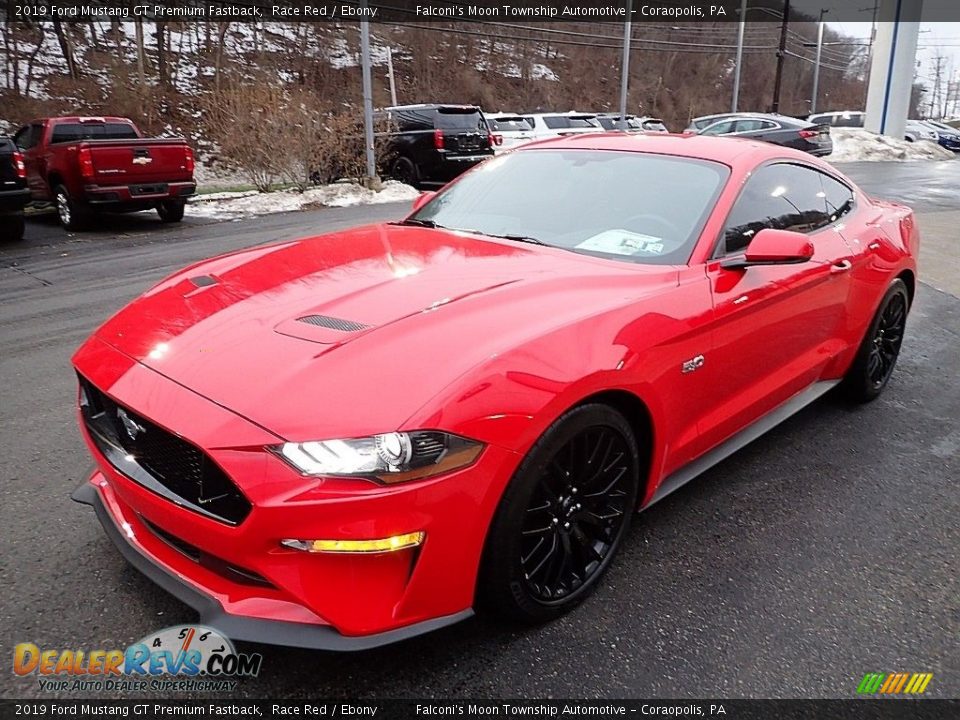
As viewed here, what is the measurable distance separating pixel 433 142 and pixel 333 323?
14717 millimetres

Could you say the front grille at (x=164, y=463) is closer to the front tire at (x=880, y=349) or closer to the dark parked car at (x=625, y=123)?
the front tire at (x=880, y=349)

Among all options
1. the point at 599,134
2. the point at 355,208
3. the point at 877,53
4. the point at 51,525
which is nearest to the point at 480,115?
the point at 355,208

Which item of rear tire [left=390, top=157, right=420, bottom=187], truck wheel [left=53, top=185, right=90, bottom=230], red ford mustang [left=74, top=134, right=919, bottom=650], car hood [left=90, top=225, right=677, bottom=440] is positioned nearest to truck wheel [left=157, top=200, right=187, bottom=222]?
truck wheel [left=53, top=185, right=90, bottom=230]

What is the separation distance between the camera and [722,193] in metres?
3.22

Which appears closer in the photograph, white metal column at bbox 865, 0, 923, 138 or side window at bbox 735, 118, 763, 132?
side window at bbox 735, 118, 763, 132

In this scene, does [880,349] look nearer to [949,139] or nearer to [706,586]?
[706,586]

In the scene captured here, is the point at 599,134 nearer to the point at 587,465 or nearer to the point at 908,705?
the point at 587,465

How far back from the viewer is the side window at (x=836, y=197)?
412cm

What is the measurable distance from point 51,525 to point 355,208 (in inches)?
446

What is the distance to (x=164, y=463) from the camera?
215cm

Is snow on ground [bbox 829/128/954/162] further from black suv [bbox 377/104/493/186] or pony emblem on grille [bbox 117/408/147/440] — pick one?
pony emblem on grille [bbox 117/408/147/440]

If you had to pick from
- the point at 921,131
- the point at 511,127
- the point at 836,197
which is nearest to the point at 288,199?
the point at 511,127

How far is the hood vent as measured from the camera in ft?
7.74

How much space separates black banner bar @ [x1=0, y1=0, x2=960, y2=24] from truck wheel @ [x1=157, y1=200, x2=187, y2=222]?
678cm
